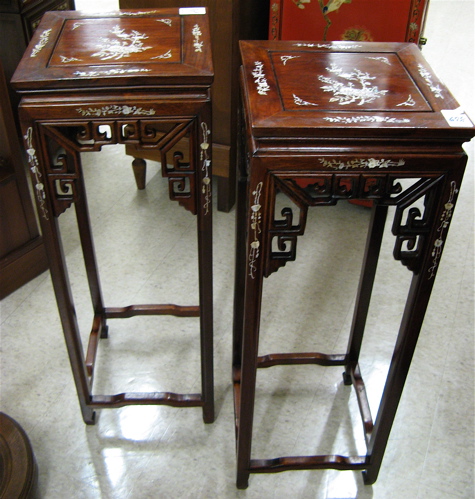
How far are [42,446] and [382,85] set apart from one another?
120 cm

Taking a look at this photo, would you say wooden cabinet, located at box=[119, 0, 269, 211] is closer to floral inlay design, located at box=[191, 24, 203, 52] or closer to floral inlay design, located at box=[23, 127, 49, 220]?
floral inlay design, located at box=[191, 24, 203, 52]

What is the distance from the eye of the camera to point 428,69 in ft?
3.99

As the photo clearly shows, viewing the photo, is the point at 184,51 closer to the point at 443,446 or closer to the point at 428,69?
the point at 428,69

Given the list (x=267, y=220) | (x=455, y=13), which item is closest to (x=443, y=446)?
(x=267, y=220)

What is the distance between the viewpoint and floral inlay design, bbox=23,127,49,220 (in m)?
1.15

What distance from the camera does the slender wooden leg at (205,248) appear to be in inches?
46.1

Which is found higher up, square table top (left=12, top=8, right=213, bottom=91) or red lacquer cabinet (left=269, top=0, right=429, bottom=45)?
square table top (left=12, top=8, right=213, bottom=91)

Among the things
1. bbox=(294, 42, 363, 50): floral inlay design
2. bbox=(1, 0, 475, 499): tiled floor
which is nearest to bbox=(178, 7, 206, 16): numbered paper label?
bbox=(294, 42, 363, 50): floral inlay design

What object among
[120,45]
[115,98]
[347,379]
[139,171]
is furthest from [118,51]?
[139,171]

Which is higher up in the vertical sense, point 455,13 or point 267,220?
point 267,220

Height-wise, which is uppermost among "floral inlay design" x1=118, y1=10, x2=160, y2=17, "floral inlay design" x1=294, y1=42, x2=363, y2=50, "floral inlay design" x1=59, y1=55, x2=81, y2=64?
"floral inlay design" x1=118, y1=10, x2=160, y2=17

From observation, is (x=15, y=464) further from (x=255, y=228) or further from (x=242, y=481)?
(x=255, y=228)

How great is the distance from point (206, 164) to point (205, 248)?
20 centimetres

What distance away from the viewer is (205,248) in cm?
132
